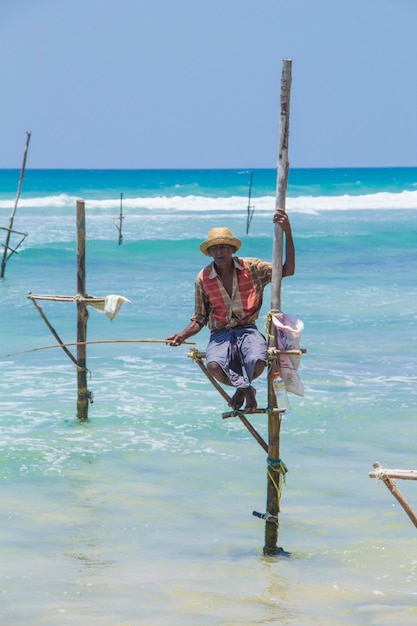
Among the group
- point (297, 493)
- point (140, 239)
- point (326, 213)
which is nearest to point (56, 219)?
point (140, 239)

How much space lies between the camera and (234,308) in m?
5.73

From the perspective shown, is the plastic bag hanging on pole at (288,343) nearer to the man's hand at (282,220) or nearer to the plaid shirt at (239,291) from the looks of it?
the plaid shirt at (239,291)

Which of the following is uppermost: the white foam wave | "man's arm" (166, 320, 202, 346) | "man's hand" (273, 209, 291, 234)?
the white foam wave

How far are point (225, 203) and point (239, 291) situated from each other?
4586 cm

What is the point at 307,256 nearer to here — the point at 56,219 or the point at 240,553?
the point at 56,219

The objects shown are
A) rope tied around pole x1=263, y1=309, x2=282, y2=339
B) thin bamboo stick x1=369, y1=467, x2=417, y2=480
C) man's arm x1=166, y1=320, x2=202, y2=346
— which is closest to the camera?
thin bamboo stick x1=369, y1=467, x2=417, y2=480

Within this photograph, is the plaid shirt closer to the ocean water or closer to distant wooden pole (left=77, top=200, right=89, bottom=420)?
the ocean water

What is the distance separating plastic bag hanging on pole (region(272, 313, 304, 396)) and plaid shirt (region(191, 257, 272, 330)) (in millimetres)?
243

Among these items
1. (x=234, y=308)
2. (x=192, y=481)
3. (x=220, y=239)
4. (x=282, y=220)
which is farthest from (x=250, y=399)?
(x=192, y=481)

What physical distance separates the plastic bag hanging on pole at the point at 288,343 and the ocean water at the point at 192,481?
1.20 m

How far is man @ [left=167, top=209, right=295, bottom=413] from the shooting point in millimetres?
5598

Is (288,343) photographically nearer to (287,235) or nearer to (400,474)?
(287,235)

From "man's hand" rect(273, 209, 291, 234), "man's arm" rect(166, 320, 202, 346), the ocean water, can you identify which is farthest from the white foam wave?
"man's hand" rect(273, 209, 291, 234)

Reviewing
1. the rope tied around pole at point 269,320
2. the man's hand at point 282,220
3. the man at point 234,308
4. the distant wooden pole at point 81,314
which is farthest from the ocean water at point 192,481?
the man's hand at point 282,220
